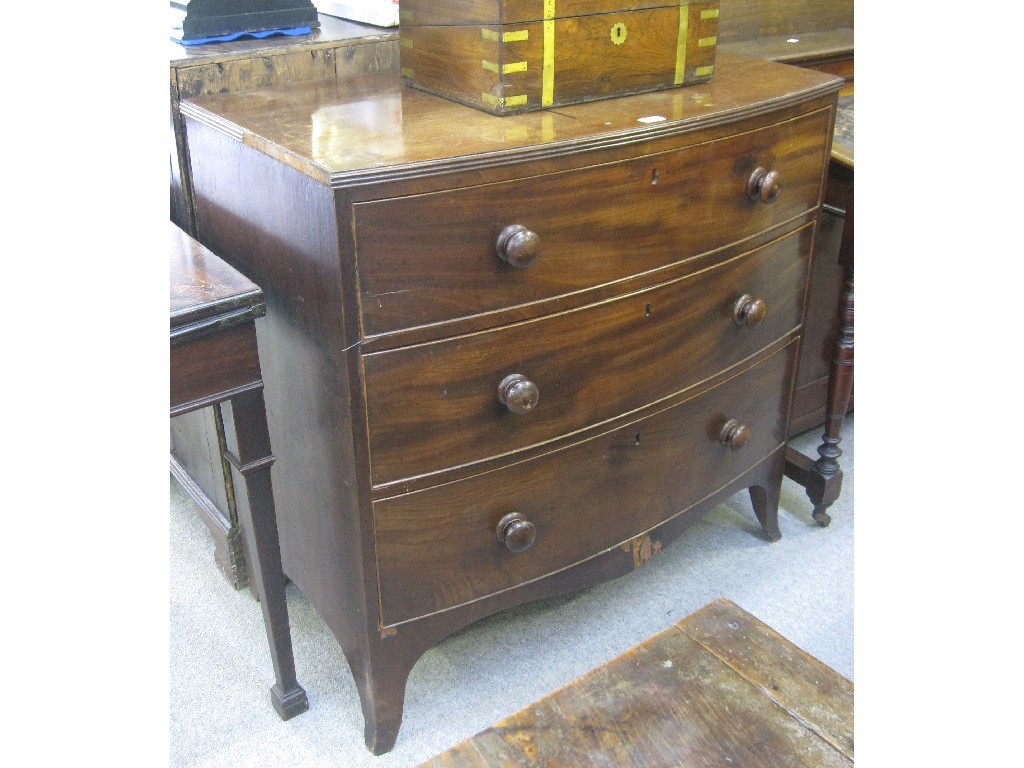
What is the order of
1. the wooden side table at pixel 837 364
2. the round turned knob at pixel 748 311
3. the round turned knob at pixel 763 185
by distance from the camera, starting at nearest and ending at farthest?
the round turned knob at pixel 763 185
the round turned knob at pixel 748 311
the wooden side table at pixel 837 364

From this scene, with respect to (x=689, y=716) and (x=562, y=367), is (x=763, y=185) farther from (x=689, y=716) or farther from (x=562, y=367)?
(x=689, y=716)

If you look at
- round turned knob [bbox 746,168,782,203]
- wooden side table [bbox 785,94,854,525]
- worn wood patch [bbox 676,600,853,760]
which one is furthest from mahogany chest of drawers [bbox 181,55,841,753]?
worn wood patch [bbox 676,600,853,760]

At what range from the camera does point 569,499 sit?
160cm

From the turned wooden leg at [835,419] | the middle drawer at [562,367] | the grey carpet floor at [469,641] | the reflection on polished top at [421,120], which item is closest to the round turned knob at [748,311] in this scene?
the middle drawer at [562,367]

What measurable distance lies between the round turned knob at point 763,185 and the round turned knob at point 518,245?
18.2 inches

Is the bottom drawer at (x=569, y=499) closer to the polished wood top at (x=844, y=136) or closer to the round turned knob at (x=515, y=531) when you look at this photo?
the round turned knob at (x=515, y=531)

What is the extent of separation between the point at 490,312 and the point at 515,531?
0.37m

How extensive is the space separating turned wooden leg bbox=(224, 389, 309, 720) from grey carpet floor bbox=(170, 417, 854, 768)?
61mm

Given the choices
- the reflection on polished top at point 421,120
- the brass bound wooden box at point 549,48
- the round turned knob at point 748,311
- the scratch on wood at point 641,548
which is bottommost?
the scratch on wood at point 641,548

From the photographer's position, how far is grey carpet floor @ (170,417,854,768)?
1.66 metres

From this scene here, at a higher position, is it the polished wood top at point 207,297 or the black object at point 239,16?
the black object at point 239,16

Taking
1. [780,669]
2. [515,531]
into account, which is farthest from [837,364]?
[780,669]

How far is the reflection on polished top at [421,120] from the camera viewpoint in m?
1.23
